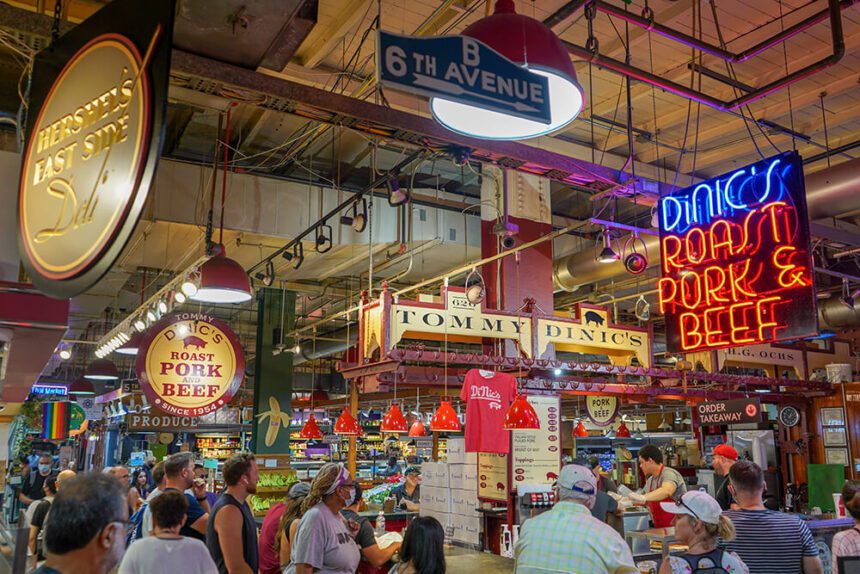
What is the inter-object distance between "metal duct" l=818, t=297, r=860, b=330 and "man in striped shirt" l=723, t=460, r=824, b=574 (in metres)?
10.0

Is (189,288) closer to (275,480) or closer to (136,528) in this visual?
(136,528)

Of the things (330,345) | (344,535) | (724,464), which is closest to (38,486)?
(330,345)

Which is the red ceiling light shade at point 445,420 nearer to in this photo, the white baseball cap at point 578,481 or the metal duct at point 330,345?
the white baseball cap at point 578,481

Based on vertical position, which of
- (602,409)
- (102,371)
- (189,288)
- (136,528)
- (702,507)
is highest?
(189,288)

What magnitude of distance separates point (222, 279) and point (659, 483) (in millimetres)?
5034

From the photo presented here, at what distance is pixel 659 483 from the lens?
7691 mm

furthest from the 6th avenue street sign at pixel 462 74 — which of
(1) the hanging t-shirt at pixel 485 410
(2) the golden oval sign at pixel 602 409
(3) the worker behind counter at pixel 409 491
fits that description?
(2) the golden oval sign at pixel 602 409

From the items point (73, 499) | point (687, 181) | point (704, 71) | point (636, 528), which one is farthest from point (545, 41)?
point (687, 181)

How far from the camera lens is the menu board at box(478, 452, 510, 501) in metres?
9.72

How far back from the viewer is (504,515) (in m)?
9.80

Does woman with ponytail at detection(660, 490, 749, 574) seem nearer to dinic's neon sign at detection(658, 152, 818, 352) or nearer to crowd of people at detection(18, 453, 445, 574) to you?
crowd of people at detection(18, 453, 445, 574)

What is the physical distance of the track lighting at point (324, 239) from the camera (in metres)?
9.40

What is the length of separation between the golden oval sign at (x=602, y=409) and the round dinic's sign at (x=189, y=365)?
24.8ft

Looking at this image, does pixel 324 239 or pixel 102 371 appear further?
pixel 102 371
